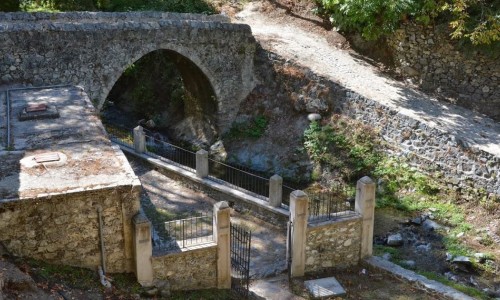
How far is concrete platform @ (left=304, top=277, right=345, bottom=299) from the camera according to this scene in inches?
485

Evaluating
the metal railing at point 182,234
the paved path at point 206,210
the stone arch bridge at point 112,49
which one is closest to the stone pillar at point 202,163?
the paved path at point 206,210

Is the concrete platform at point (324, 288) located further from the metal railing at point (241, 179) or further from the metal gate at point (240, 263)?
the metal railing at point (241, 179)

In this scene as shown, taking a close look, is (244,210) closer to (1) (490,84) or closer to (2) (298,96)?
(2) (298,96)

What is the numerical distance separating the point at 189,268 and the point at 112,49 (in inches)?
384

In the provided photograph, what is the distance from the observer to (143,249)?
34.4ft

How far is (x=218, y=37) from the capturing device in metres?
21.3

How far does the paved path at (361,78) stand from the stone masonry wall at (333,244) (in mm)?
6341

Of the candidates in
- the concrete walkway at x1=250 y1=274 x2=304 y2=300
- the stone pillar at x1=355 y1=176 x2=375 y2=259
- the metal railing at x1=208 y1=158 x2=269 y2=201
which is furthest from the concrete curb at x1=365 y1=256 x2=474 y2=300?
the metal railing at x1=208 y1=158 x2=269 y2=201

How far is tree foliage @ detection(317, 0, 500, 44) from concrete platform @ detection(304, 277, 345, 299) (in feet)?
32.1

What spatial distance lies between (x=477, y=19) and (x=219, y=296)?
12873 mm

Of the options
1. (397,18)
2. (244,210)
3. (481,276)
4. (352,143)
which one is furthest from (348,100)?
(481,276)

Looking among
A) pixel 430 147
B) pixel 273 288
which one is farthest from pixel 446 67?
pixel 273 288

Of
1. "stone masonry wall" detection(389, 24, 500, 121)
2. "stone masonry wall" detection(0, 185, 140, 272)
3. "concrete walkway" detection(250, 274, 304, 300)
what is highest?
"stone masonry wall" detection(389, 24, 500, 121)

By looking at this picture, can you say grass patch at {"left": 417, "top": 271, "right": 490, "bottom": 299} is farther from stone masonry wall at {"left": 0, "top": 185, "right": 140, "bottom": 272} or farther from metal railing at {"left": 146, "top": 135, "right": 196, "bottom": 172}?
metal railing at {"left": 146, "top": 135, "right": 196, "bottom": 172}
